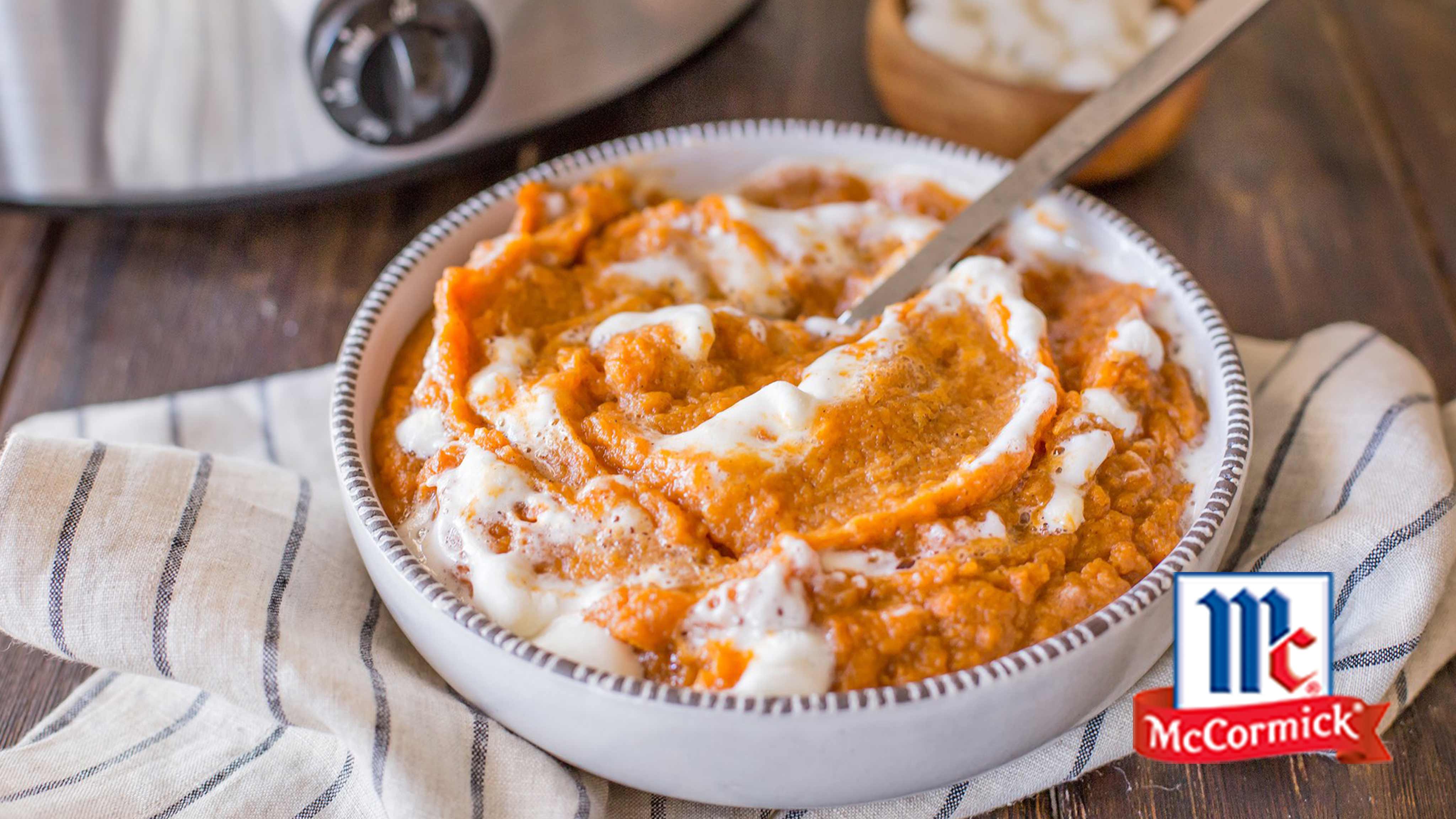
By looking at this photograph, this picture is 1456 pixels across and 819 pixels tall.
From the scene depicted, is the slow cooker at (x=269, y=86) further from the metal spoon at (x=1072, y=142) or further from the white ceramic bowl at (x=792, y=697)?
the metal spoon at (x=1072, y=142)

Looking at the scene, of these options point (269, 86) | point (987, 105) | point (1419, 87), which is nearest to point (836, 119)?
point (987, 105)

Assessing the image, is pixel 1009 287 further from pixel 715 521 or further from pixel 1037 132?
pixel 1037 132

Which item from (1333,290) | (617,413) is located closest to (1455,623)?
(1333,290)

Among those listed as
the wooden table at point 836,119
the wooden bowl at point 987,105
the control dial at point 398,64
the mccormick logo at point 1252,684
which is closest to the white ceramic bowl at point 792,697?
the mccormick logo at point 1252,684

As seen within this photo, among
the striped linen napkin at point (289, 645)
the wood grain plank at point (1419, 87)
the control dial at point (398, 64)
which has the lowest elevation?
the striped linen napkin at point (289, 645)

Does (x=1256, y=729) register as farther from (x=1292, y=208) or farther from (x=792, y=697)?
(x=1292, y=208)

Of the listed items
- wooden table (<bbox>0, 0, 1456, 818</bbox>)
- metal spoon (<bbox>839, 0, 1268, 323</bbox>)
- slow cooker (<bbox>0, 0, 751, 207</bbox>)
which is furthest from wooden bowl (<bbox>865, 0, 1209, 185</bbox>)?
slow cooker (<bbox>0, 0, 751, 207</bbox>)

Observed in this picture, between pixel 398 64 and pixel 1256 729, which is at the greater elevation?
pixel 398 64
